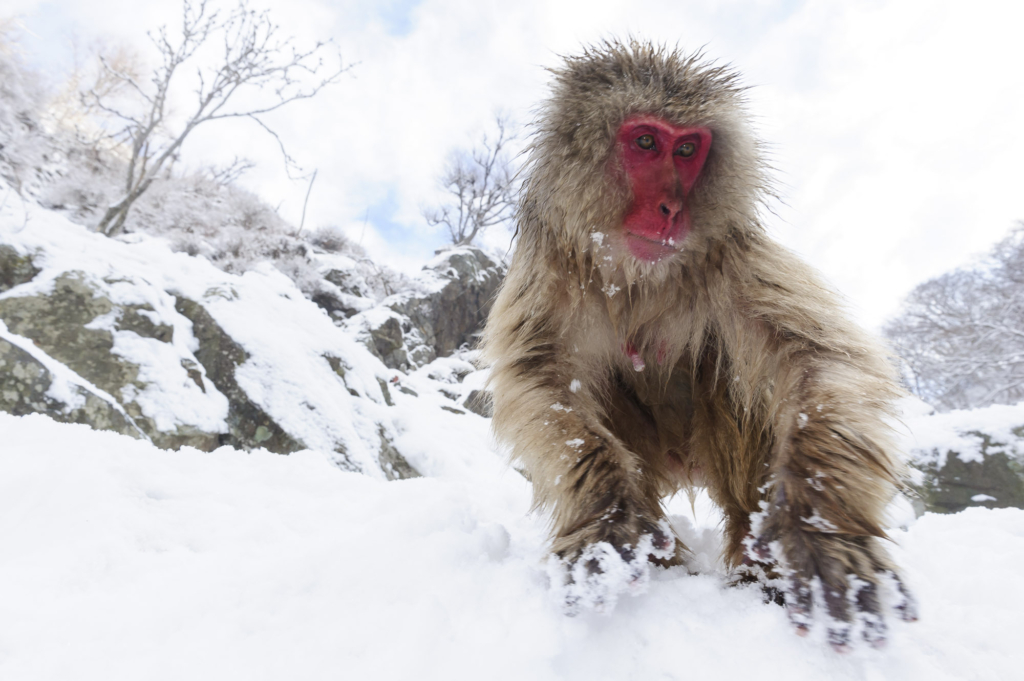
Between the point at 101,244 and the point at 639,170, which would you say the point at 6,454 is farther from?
the point at 101,244

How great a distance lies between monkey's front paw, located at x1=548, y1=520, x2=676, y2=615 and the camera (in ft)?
3.19

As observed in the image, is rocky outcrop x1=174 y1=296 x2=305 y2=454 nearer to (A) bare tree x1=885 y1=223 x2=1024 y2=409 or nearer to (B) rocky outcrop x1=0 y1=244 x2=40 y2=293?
(B) rocky outcrop x1=0 y1=244 x2=40 y2=293

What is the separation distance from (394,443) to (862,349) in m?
3.99

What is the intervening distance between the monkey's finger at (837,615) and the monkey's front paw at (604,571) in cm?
31

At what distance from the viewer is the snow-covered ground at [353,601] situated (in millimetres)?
801

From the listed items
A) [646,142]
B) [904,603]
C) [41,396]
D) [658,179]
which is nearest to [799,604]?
[904,603]

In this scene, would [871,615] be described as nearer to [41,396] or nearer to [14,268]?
[41,396]

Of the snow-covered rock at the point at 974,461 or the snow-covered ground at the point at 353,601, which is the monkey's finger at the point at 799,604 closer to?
the snow-covered ground at the point at 353,601

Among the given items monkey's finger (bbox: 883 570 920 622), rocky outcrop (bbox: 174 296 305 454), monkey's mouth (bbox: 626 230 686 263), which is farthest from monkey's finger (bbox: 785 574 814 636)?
rocky outcrop (bbox: 174 296 305 454)

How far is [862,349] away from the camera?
53.4 inches

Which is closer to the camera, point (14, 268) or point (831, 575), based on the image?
point (831, 575)

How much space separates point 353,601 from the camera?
97 centimetres

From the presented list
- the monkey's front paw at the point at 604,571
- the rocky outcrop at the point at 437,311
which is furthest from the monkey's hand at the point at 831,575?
the rocky outcrop at the point at 437,311

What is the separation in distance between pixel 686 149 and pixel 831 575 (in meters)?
1.21
